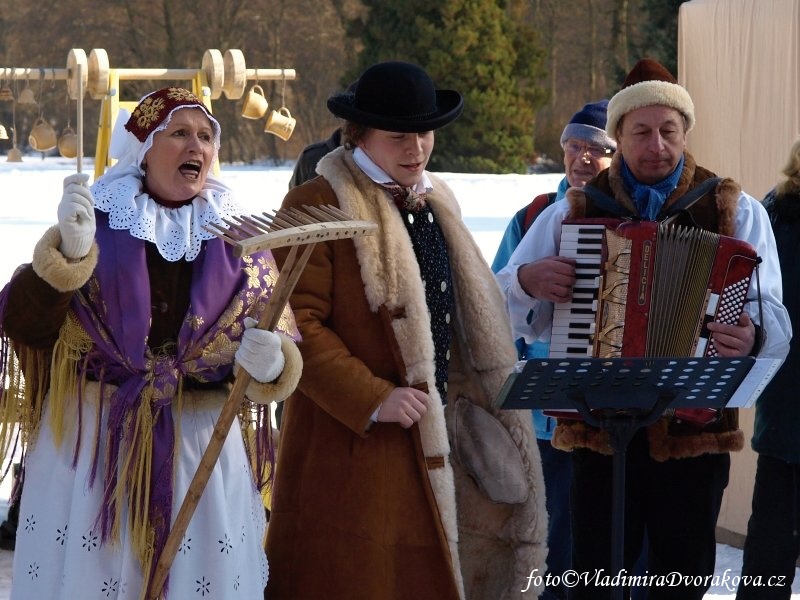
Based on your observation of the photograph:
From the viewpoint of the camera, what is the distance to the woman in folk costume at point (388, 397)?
A: 11.3 feet

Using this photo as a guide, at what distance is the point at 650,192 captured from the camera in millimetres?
3650

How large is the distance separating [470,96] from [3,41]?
1249cm

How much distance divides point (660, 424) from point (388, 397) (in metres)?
0.80

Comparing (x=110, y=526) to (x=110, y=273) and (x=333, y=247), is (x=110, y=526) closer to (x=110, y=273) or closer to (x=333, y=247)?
(x=110, y=273)

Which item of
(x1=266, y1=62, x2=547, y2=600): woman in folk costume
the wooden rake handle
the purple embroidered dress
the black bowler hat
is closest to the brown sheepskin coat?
(x1=266, y1=62, x2=547, y2=600): woman in folk costume

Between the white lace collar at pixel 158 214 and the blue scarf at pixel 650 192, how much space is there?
115 cm

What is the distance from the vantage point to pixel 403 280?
11.3 feet

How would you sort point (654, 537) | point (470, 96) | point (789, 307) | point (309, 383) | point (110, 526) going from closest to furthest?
point (110, 526) < point (309, 383) < point (654, 537) < point (789, 307) < point (470, 96)

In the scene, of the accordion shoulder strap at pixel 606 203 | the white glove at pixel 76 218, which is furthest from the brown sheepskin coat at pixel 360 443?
the white glove at pixel 76 218

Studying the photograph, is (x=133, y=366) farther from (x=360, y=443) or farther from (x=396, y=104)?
(x=396, y=104)

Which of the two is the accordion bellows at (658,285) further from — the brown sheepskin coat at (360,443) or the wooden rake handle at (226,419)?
the wooden rake handle at (226,419)

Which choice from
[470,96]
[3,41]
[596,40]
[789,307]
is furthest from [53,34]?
[789,307]

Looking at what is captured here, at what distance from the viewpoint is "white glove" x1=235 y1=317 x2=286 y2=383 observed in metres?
3.02

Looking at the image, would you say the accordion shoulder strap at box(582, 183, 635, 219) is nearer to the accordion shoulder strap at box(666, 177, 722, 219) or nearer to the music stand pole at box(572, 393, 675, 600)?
the accordion shoulder strap at box(666, 177, 722, 219)
